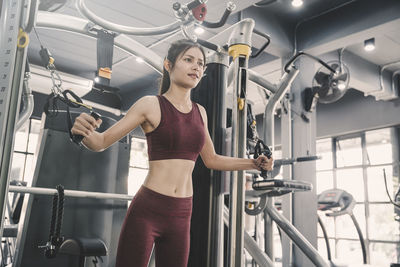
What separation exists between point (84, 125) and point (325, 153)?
29.1 ft

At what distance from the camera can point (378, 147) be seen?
26.7 feet

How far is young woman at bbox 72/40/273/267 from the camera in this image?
1.28 meters

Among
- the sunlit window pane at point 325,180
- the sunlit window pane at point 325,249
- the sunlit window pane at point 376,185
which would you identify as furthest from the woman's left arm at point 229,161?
the sunlit window pane at point 325,249

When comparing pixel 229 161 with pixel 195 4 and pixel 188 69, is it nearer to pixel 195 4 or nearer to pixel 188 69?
pixel 188 69

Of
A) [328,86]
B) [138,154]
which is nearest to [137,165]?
[138,154]

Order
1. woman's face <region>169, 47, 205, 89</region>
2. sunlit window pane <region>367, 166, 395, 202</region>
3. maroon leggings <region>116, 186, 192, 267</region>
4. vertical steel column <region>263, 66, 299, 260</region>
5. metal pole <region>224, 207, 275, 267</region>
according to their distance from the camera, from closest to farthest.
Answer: maroon leggings <region>116, 186, 192, 267</region>, woman's face <region>169, 47, 205, 89</region>, metal pole <region>224, 207, 275, 267</region>, vertical steel column <region>263, 66, 299, 260</region>, sunlit window pane <region>367, 166, 395, 202</region>

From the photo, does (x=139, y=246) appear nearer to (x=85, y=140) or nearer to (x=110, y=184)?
(x=85, y=140)

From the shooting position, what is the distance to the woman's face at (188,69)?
4.81 ft

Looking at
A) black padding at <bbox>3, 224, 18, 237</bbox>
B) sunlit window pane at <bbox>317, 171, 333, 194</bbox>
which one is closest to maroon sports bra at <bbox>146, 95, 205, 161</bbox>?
black padding at <bbox>3, 224, 18, 237</bbox>

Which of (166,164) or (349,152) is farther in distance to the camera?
(349,152)

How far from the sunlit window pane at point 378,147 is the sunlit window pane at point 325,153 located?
33.4 inches

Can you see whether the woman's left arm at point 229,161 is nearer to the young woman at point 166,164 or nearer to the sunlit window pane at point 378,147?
the young woman at point 166,164

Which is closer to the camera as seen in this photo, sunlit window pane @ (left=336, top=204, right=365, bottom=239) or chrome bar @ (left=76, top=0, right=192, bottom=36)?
chrome bar @ (left=76, top=0, right=192, bottom=36)

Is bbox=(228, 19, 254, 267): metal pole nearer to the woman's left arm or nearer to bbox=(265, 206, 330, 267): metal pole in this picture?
the woman's left arm
